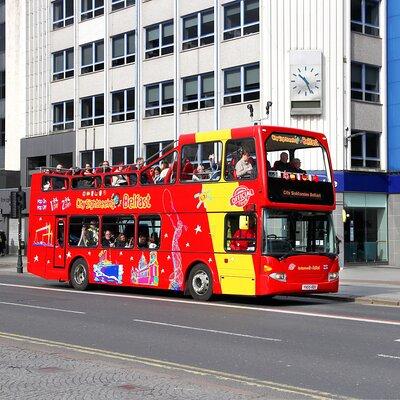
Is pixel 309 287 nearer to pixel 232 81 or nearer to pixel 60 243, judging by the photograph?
pixel 60 243

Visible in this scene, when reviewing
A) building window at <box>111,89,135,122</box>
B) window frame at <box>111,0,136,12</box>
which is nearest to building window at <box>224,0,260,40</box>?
window frame at <box>111,0,136,12</box>

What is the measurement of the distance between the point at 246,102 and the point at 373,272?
10.1 m

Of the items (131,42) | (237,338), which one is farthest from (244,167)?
(131,42)

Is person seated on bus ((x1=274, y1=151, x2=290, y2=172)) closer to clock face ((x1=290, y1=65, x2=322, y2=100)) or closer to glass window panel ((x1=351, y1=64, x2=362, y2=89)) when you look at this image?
clock face ((x1=290, y1=65, x2=322, y2=100))

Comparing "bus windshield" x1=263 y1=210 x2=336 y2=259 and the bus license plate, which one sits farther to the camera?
the bus license plate

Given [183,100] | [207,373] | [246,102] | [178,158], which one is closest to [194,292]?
[178,158]

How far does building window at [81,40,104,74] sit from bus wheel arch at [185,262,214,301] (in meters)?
26.3

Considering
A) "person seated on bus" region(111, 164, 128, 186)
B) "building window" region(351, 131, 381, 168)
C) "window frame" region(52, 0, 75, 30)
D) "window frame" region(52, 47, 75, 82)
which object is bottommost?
"person seated on bus" region(111, 164, 128, 186)

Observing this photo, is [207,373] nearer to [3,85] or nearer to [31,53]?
[31,53]

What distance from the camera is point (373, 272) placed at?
1215 inches

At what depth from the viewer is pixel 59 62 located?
151 feet

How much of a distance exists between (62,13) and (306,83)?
18.8 m

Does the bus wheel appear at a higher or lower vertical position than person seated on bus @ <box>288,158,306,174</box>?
lower

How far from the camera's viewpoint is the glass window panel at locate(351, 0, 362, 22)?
115 ft
